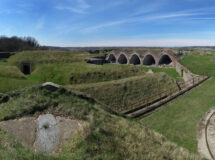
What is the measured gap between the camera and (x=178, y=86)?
20.0 metres

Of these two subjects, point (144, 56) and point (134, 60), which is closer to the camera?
point (144, 56)

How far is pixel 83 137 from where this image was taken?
4.06 m

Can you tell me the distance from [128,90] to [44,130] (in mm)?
13057

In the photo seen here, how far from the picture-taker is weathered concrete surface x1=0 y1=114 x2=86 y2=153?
3.84m

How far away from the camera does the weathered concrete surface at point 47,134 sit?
3.79 m

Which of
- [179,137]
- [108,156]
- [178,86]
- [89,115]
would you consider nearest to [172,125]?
[179,137]

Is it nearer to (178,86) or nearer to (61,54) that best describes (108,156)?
(178,86)

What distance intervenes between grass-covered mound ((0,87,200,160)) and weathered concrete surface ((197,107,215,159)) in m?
2.50

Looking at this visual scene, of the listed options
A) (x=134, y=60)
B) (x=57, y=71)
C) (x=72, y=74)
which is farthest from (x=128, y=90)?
(x=134, y=60)

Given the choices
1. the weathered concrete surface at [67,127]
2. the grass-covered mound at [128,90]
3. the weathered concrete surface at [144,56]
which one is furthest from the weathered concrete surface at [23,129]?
the weathered concrete surface at [144,56]

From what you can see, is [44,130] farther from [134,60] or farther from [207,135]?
[134,60]

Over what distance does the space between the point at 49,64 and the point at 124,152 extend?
1802 cm

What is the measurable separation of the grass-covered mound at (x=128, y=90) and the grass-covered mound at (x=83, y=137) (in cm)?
843

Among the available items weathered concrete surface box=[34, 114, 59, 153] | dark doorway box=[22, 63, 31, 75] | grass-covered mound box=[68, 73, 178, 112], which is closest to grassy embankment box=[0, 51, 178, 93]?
dark doorway box=[22, 63, 31, 75]
